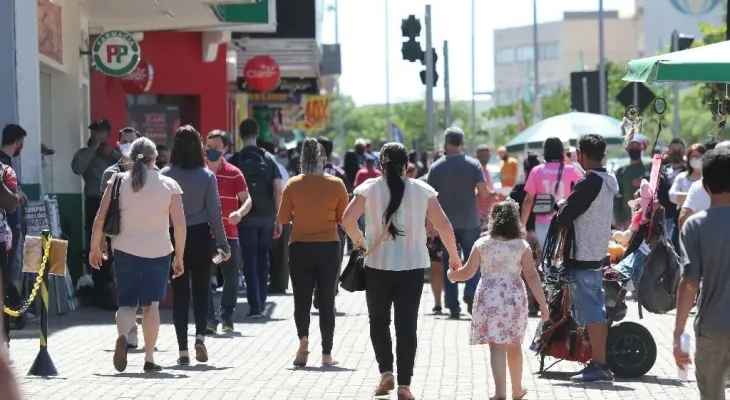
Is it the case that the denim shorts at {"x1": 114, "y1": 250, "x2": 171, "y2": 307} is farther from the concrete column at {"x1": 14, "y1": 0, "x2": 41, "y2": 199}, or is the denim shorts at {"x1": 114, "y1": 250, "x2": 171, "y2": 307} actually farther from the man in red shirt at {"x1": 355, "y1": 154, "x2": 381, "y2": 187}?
the man in red shirt at {"x1": 355, "y1": 154, "x2": 381, "y2": 187}

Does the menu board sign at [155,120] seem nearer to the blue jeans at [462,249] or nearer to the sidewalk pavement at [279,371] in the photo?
the sidewalk pavement at [279,371]

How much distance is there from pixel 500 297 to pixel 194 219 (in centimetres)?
310

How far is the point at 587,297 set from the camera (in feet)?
36.1

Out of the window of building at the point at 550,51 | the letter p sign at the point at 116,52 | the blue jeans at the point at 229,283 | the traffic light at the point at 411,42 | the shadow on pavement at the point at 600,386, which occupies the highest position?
the window of building at the point at 550,51

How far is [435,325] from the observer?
15547 mm

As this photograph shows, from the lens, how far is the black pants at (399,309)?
33.1 ft

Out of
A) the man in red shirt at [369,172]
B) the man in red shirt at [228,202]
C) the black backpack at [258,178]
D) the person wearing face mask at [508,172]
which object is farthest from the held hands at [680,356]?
the person wearing face mask at [508,172]

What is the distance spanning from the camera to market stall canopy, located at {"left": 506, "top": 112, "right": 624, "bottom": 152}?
23.1m

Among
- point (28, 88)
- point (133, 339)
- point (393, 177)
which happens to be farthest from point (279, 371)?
point (28, 88)

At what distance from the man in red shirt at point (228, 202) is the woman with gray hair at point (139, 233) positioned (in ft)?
6.78

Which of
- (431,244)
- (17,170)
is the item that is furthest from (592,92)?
(17,170)

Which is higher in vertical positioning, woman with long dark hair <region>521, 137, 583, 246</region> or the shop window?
the shop window

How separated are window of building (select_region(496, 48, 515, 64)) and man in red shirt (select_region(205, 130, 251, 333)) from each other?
154755 mm

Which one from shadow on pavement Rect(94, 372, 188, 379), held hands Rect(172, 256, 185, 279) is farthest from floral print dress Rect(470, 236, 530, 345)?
held hands Rect(172, 256, 185, 279)
